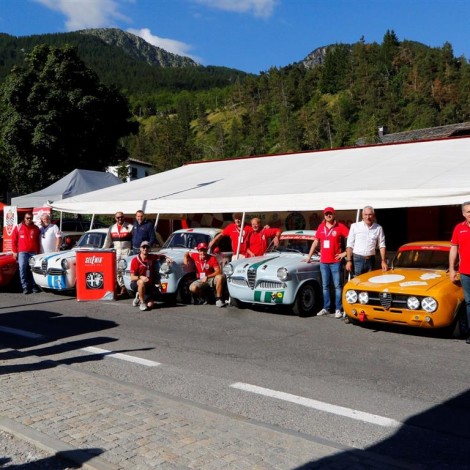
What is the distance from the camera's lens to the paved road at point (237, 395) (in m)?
3.87

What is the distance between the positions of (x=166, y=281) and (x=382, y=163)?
17.9 feet

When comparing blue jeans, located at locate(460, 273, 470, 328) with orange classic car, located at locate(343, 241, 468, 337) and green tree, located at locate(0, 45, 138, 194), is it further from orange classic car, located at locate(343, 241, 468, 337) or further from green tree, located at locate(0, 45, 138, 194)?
green tree, located at locate(0, 45, 138, 194)

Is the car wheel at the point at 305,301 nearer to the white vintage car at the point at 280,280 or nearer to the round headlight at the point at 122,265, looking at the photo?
the white vintage car at the point at 280,280

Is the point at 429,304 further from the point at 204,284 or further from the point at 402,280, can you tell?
the point at 204,284

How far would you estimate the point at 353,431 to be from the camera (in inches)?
172

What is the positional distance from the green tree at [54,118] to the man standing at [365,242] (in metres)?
28.0

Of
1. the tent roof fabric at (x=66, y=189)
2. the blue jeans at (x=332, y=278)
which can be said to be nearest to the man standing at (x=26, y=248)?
the tent roof fabric at (x=66, y=189)

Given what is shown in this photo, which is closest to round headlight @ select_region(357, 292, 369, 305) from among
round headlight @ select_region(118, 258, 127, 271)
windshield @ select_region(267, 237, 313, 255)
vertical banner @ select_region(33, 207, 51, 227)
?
windshield @ select_region(267, 237, 313, 255)

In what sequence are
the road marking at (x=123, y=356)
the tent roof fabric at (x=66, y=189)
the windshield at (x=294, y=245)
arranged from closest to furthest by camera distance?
the road marking at (x=123, y=356) → the windshield at (x=294, y=245) → the tent roof fabric at (x=66, y=189)

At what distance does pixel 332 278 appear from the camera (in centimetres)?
993

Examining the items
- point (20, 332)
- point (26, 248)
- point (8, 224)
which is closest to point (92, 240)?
point (26, 248)

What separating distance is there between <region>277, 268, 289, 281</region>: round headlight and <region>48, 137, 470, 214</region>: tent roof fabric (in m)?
1.63

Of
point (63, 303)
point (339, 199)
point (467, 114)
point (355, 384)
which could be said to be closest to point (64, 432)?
point (355, 384)

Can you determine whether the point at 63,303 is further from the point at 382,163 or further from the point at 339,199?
the point at 382,163
